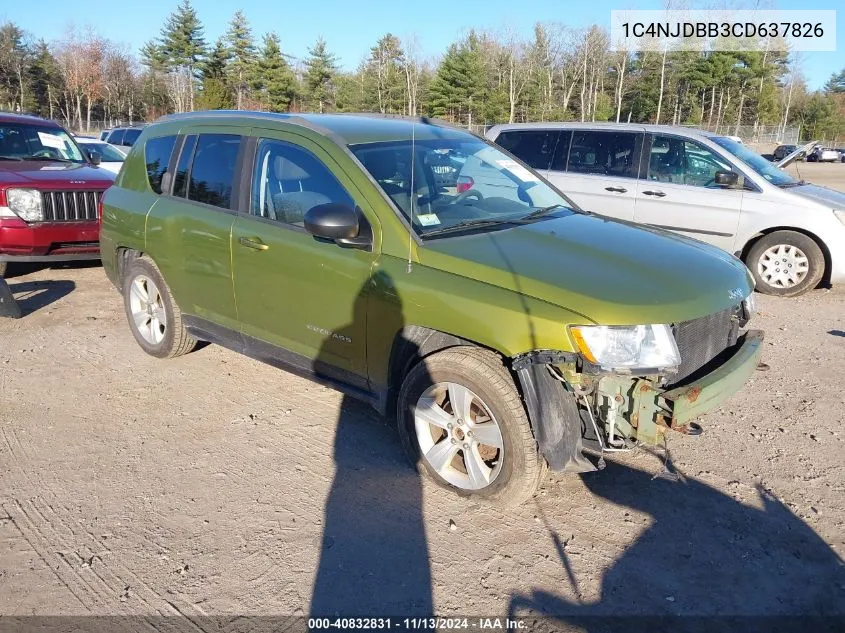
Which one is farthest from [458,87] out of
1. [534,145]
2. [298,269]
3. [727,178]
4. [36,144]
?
[298,269]

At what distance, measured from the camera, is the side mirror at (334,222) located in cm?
354

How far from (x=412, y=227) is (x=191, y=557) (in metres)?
1.97

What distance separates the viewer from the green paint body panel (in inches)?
123

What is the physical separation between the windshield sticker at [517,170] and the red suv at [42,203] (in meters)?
5.69

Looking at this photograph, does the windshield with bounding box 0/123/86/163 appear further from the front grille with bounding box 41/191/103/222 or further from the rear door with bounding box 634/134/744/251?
the rear door with bounding box 634/134/744/251

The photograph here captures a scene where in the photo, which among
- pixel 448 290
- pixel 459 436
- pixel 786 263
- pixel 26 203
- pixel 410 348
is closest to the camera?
pixel 448 290

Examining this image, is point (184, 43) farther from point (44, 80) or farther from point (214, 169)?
point (214, 169)

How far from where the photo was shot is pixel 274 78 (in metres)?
55.2

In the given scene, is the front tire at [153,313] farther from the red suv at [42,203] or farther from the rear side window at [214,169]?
the red suv at [42,203]

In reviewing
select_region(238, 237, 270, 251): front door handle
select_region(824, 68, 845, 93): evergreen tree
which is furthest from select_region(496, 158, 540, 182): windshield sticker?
select_region(824, 68, 845, 93): evergreen tree

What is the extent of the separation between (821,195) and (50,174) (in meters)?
9.33

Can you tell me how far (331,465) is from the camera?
3865 millimetres

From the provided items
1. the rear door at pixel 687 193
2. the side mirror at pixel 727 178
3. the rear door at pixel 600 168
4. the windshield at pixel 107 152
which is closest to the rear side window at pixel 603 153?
the rear door at pixel 600 168

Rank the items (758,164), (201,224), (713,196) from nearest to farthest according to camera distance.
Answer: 1. (201,224)
2. (713,196)
3. (758,164)
